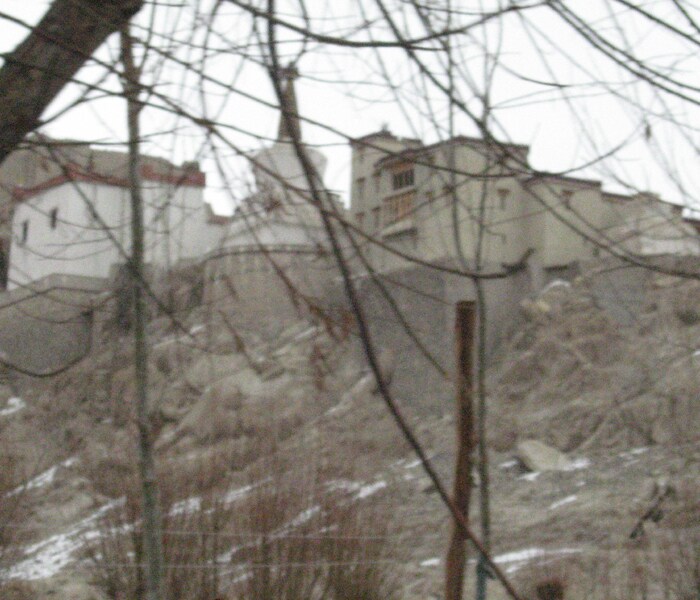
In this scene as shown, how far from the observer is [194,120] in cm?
286

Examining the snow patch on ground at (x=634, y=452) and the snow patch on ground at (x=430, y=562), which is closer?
the snow patch on ground at (x=430, y=562)

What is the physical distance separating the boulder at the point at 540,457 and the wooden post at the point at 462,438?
12995mm

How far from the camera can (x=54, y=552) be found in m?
8.98

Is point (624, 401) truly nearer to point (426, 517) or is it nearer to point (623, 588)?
point (426, 517)

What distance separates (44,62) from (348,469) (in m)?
6.07

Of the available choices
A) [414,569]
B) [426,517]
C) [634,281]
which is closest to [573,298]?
[634,281]

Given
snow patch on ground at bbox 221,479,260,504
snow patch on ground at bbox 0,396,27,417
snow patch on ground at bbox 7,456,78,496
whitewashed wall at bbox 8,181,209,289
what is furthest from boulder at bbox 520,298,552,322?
snow patch on ground at bbox 221,479,260,504

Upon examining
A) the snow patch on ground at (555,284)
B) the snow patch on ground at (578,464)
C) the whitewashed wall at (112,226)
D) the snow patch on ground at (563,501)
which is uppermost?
the snow patch on ground at (555,284)

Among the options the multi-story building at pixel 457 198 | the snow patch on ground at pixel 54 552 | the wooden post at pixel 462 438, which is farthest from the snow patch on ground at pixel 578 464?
the wooden post at pixel 462 438

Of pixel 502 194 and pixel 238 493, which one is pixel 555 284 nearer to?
pixel 238 493

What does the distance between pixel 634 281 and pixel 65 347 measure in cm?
986

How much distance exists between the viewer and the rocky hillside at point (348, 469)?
7.11 m

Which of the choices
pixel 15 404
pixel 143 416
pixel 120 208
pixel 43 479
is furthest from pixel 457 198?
pixel 15 404

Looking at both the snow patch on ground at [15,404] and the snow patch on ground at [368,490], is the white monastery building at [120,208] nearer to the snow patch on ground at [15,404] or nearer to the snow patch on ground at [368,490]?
the snow patch on ground at [368,490]
